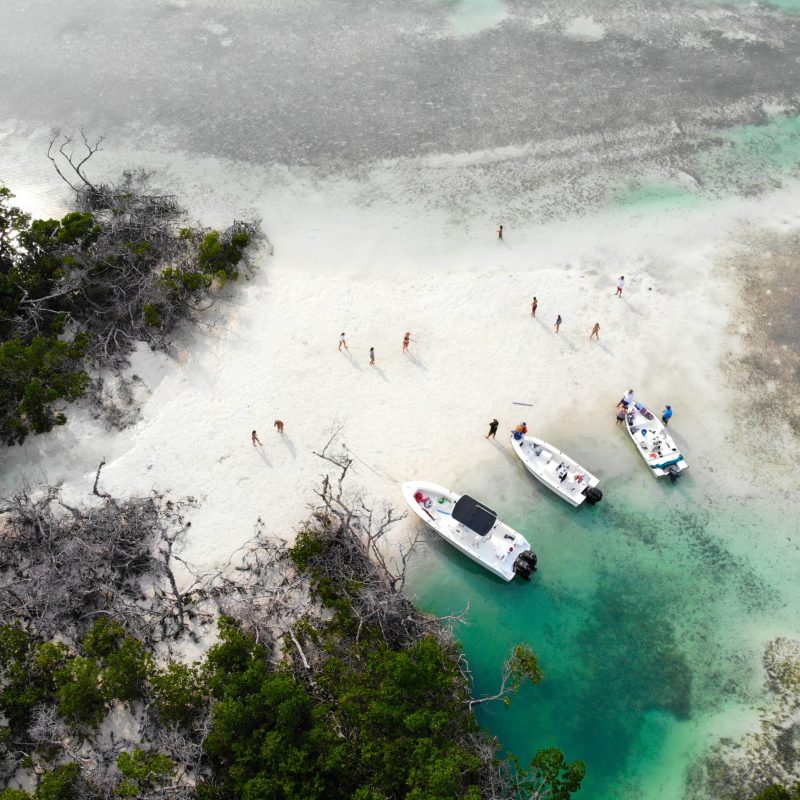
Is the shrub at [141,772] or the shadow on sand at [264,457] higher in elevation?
the shadow on sand at [264,457]

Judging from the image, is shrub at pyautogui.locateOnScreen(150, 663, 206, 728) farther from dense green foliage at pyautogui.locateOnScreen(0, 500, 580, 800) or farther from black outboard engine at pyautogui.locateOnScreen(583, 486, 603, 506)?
black outboard engine at pyautogui.locateOnScreen(583, 486, 603, 506)

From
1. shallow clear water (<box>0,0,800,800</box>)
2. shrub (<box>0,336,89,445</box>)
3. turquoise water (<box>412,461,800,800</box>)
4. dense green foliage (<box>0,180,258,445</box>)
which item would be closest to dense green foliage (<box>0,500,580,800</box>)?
turquoise water (<box>412,461,800,800</box>)

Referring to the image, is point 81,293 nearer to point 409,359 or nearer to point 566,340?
point 409,359

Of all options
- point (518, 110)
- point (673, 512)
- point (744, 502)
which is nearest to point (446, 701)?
point (673, 512)

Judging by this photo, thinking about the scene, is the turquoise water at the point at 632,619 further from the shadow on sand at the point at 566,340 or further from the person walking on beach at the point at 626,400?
the shadow on sand at the point at 566,340

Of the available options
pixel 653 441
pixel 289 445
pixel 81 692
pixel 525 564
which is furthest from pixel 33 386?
pixel 653 441

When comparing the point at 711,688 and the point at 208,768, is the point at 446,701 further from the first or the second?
the point at 711,688

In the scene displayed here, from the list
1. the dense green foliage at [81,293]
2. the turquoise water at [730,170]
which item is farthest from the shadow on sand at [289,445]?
the turquoise water at [730,170]

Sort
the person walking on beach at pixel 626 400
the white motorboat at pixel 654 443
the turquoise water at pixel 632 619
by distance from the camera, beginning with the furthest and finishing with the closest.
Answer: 1. the person walking on beach at pixel 626 400
2. the white motorboat at pixel 654 443
3. the turquoise water at pixel 632 619
